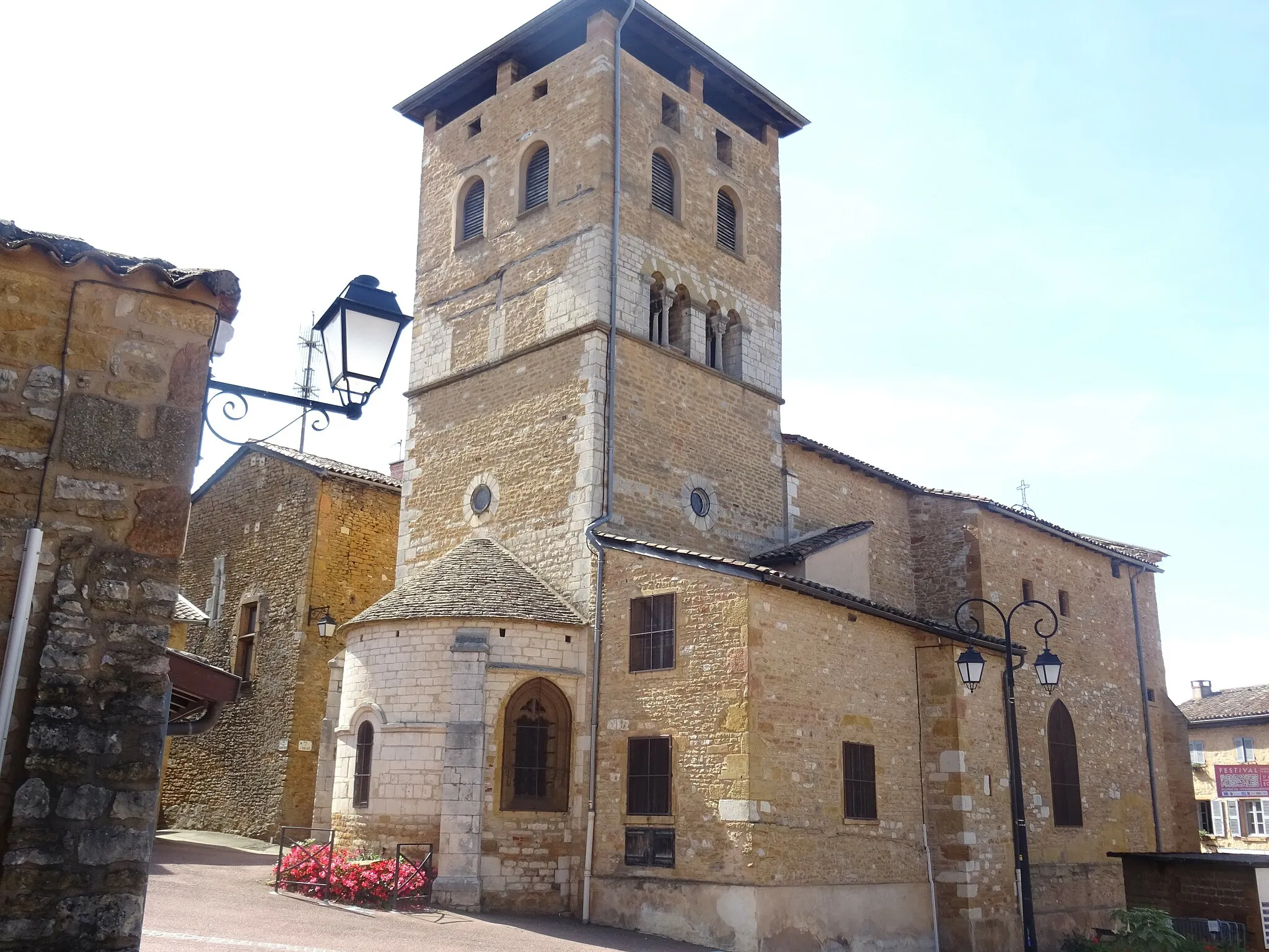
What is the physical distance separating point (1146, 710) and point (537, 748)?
16.2 m

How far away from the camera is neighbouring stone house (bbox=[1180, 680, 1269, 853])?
40.0 metres

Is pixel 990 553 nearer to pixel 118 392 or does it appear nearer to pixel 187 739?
pixel 187 739

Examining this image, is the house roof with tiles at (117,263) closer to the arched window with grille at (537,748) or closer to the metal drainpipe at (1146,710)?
the arched window with grille at (537,748)

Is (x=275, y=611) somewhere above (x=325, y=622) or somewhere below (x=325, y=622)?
above

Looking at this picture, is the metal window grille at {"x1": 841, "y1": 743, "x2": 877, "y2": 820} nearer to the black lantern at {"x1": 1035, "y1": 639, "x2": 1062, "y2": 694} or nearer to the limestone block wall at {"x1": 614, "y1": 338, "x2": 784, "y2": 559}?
the black lantern at {"x1": 1035, "y1": 639, "x2": 1062, "y2": 694}

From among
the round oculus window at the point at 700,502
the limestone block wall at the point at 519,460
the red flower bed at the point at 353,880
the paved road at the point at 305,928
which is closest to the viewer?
the paved road at the point at 305,928

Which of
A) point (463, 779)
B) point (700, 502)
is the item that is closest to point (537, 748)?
point (463, 779)

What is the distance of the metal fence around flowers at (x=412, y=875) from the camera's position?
50.1 ft

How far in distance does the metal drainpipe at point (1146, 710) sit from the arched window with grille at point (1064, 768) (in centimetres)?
318

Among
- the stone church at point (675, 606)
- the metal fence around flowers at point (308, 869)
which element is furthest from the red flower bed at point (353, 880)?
the stone church at point (675, 606)

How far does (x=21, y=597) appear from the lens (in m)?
5.71

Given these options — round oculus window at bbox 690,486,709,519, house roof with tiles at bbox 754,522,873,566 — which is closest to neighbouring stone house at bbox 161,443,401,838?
round oculus window at bbox 690,486,709,519

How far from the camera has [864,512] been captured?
23750mm

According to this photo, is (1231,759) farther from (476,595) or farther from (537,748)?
(476,595)
